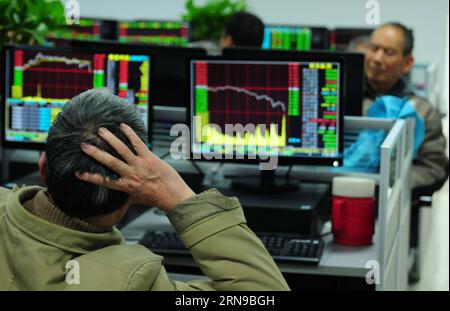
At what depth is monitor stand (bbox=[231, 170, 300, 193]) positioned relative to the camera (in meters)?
2.42

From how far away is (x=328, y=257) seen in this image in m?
2.17

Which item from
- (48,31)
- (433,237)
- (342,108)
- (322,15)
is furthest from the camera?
(322,15)

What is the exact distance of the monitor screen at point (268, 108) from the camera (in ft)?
7.88

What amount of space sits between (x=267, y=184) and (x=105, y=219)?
4.36 ft

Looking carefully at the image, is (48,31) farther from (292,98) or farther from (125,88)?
(292,98)

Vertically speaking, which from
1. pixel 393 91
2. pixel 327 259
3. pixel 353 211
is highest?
pixel 393 91

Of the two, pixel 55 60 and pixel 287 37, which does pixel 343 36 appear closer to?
pixel 287 37

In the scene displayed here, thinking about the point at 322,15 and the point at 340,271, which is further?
the point at 322,15

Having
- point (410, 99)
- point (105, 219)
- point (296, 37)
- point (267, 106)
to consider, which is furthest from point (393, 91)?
point (296, 37)

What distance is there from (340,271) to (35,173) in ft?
3.77

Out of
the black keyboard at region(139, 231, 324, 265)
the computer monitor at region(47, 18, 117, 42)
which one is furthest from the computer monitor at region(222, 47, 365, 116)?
the computer monitor at region(47, 18, 117, 42)

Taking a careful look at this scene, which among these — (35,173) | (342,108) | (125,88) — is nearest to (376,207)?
(342,108)

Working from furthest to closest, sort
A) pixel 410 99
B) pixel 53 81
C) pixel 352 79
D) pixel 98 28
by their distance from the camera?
1. pixel 98 28
2. pixel 410 99
3. pixel 352 79
4. pixel 53 81
